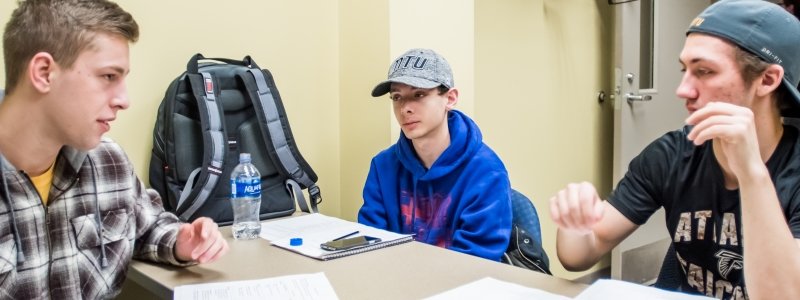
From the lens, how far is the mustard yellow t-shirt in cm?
108

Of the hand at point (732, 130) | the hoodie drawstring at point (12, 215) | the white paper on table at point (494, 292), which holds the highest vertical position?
the hand at point (732, 130)

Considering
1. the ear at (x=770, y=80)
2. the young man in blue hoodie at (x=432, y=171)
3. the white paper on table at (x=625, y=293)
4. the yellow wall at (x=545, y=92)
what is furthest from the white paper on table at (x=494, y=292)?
the yellow wall at (x=545, y=92)

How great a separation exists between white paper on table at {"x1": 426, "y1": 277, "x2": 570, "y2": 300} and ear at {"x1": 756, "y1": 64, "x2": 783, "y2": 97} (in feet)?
1.85

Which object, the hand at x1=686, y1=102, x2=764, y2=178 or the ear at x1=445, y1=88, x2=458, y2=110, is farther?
the ear at x1=445, y1=88, x2=458, y2=110

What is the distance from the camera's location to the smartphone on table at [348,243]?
1.31 m

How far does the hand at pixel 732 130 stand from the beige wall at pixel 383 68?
116 cm

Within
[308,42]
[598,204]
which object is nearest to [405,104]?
[308,42]

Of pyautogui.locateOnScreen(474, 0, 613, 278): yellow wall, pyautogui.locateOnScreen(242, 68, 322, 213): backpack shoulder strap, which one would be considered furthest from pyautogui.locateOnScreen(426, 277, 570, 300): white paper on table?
pyautogui.locateOnScreen(474, 0, 613, 278): yellow wall

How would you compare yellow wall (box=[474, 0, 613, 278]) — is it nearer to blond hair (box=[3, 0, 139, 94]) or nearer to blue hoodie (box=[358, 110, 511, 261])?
blue hoodie (box=[358, 110, 511, 261])

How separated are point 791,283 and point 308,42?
1.66 meters

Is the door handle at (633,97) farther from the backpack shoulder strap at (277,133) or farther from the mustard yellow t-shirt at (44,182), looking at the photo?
the mustard yellow t-shirt at (44,182)

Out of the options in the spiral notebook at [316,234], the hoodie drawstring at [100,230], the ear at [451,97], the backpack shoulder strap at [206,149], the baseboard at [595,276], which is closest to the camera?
the hoodie drawstring at [100,230]

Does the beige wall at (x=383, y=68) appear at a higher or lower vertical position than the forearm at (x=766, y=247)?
higher

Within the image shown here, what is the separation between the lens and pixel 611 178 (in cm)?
325
